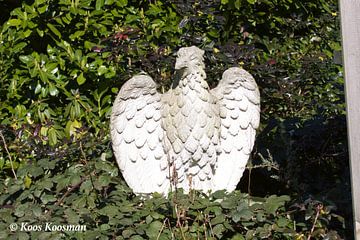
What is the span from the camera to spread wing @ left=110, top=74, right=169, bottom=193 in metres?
3.36

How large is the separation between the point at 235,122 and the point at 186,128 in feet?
1.00

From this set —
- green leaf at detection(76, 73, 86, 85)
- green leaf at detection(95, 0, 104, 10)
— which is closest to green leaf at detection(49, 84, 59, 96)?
green leaf at detection(76, 73, 86, 85)

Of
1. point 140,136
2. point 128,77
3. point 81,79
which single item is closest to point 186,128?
point 140,136

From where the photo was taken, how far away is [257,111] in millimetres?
3582

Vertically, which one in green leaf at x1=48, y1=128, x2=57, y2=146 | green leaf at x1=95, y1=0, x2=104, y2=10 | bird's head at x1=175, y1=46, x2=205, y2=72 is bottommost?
green leaf at x1=48, y1=128, x2=57, y2=146

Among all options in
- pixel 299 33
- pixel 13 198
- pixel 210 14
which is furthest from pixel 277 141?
pixel 13 198

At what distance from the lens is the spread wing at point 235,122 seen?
3482 millimetres

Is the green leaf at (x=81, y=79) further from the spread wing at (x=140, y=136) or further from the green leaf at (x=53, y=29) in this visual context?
the spread wing at (x=140, y=136)

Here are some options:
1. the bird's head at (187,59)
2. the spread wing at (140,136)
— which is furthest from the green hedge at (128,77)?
the bird's head at (187,59)

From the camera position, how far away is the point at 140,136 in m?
3.47

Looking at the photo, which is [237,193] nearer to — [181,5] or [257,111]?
[257,111]

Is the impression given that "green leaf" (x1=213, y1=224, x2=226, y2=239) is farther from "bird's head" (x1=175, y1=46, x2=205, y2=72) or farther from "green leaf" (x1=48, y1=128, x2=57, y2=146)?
"green leaf" (x1=48, y1=128, x2=57, y2=146)

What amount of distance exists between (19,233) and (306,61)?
227cm

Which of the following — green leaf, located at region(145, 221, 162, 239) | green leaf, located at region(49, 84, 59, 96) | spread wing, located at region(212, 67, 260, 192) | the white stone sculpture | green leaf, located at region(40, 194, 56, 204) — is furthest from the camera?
green leaf, located at region(49, 84, 59, 96)
